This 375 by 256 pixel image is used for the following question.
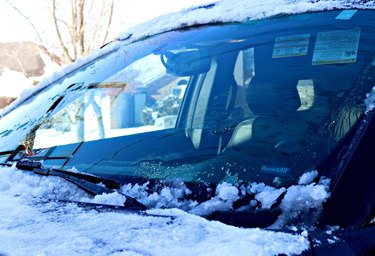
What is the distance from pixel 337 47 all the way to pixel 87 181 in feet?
3.61

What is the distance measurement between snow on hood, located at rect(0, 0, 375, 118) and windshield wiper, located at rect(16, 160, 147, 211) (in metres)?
1.03

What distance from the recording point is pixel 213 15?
252cm

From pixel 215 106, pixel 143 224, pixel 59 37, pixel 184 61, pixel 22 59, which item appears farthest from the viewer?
pixel 22 59

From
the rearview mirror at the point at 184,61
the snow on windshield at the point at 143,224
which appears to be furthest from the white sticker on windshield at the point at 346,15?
the snow on windshield at the point at 143,224

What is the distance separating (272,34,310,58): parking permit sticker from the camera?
1985mm

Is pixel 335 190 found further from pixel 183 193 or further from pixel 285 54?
pixel 285 54

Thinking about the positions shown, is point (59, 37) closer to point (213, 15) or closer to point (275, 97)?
point (213, 15)

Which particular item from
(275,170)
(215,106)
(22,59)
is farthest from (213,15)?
(22,59)

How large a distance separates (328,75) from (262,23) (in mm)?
463

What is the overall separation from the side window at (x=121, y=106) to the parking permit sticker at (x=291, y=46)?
638 millimetres

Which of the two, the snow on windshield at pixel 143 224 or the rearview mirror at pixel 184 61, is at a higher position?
the rearview mirror at pixel 184 61

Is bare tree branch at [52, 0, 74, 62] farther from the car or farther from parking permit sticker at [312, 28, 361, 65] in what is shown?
parking permit sticker at [312, 28, 361, 65]

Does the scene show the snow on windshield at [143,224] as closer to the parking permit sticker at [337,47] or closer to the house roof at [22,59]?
the parking permit sticker at [337,47]

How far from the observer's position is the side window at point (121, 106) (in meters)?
2.33
